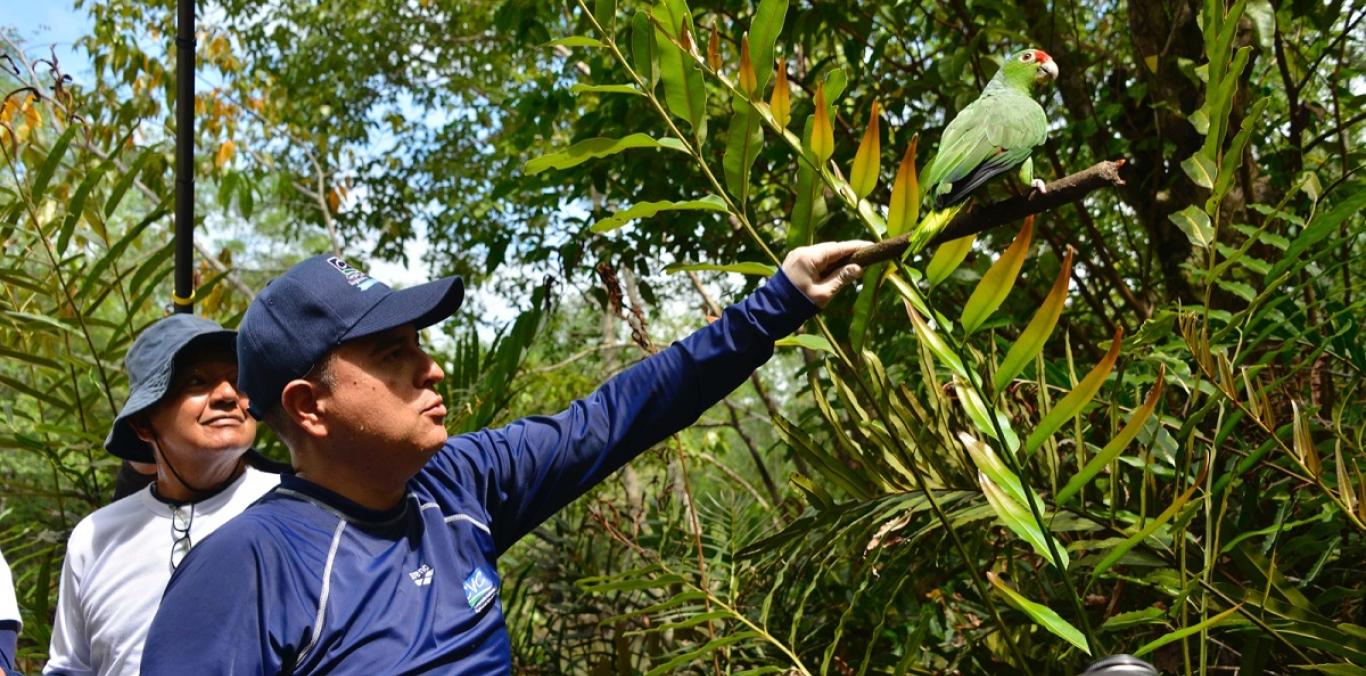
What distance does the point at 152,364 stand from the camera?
229 cm

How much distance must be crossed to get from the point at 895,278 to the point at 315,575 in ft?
2.65

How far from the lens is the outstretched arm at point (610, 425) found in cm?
167

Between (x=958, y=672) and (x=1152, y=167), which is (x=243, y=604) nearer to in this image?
(x=958, y=672)

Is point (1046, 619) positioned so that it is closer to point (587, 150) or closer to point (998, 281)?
point (998, 281)

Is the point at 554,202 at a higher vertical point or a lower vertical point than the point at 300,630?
higher

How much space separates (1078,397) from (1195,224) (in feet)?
2.53

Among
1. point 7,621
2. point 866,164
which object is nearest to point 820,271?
point 866,164

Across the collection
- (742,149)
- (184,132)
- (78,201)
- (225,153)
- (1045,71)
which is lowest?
(1045,71)

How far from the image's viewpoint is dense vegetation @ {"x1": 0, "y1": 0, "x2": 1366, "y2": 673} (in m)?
1.64

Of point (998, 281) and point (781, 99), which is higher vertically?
point (781, 99)

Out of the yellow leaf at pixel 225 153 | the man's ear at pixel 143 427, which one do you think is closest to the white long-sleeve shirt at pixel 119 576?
the man's ear at pixel 143 427

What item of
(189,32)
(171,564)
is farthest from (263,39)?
(171,564)

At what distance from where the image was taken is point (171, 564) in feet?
7.05

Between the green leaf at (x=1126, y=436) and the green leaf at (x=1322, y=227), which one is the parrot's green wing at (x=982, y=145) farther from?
the green leaf at (x=1322, y=227)
